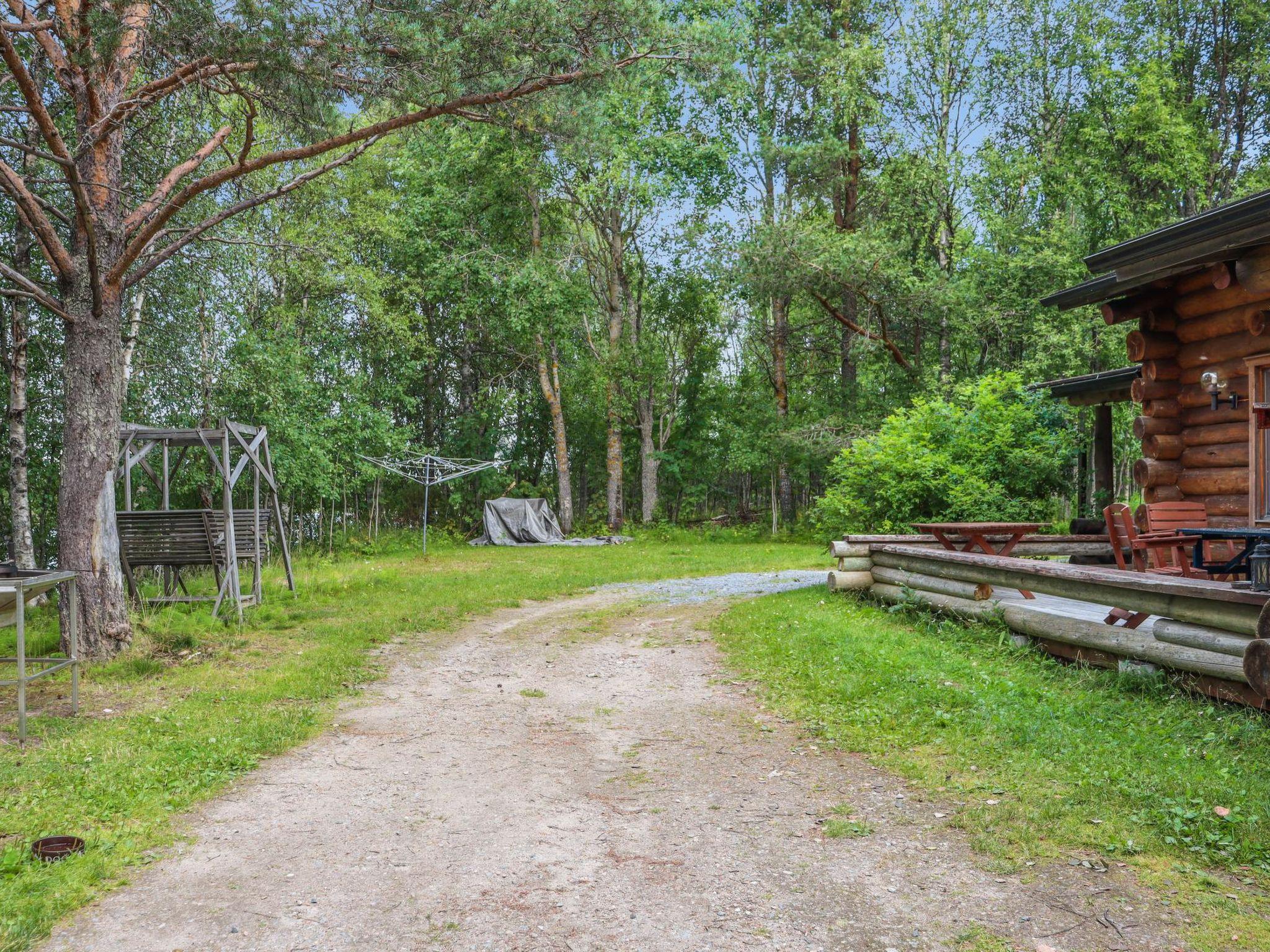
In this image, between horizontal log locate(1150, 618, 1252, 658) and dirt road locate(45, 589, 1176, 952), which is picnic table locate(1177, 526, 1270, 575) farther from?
dirt road locate(45, 589, 1176, 952)

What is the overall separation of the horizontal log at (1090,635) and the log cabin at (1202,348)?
2.55 m

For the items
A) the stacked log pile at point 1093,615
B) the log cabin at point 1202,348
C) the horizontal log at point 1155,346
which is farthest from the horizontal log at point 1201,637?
the horizontal log at point 1155,346

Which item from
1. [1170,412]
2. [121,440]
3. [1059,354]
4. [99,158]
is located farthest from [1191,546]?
[1059,354]

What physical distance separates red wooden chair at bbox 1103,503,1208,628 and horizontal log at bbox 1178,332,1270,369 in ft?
5.85

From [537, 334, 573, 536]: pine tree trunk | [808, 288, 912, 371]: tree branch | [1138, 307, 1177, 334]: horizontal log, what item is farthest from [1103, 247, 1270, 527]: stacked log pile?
[537, 334, 573, 536]: pine tree trunk

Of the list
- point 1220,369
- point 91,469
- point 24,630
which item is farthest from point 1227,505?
point 91,469

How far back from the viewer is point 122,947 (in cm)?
290

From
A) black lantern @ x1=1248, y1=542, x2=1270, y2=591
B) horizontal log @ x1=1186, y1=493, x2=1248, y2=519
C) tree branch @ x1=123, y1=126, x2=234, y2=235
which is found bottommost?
black lantern @ x1=1248, y1=542, x2=1270, y2=591

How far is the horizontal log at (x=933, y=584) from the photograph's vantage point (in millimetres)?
8211

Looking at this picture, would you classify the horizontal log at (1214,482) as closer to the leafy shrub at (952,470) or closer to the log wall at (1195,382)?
the log wall at (1195,382)

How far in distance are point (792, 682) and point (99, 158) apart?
25.0 ft

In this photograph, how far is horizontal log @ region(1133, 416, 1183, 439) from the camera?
960 centimetres

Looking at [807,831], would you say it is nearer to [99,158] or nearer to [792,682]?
[792,682]

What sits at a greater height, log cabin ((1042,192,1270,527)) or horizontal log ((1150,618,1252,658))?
→ log cabin ((1042,192,1270,527))
